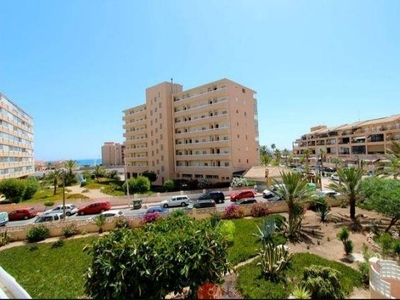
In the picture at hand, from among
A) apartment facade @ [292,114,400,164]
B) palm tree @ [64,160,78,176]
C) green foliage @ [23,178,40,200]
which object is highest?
apartment facade @ [292,114,400,164]

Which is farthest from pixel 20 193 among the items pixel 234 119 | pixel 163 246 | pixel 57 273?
pixel 163 246

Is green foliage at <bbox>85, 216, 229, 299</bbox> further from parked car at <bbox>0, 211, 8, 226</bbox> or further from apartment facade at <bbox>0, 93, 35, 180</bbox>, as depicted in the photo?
apartment facade at <bbox>0, 93, 35, 180</bbox>

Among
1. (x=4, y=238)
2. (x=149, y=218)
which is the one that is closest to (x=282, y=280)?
(x=149, y=218)

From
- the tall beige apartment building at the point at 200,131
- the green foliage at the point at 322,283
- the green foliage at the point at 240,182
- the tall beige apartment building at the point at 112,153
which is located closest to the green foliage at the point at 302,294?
the green foliage at the point at 322,283

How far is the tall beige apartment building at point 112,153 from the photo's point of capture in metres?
152

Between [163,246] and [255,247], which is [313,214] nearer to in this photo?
[255,247]

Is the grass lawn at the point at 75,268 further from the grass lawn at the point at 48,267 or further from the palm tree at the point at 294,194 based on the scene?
the palm tree at the point at 294,194

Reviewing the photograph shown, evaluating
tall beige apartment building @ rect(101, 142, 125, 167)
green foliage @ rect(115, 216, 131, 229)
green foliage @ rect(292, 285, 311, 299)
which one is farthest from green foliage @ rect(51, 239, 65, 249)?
tall beige apartment building @ rect(101, 142, 125, 167)

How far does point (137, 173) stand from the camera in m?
68.4

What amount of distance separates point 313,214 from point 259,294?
17.6m

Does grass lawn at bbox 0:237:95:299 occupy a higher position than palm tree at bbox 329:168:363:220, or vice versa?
palm tree at bbox 329:168:363:220

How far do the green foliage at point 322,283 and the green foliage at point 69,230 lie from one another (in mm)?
20760

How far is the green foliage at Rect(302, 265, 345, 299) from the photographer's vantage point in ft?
33.6

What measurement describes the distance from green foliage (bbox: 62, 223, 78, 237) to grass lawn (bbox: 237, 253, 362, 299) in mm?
17298
